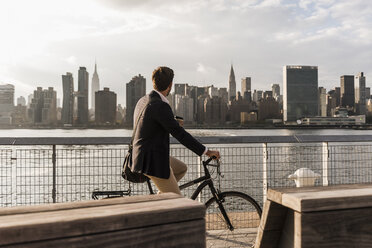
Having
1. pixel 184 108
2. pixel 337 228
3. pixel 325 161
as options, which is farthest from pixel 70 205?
pixel 184 108

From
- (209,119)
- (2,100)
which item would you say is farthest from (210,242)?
(2,100)

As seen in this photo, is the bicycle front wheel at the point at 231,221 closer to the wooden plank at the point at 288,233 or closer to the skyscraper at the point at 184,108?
the wooden plank at the point at 288,233

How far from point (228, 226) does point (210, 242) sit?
10.5 inches

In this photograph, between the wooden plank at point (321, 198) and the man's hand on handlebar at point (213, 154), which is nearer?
the wooden plank at point (321, 198)

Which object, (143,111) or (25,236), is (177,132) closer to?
(143,111)

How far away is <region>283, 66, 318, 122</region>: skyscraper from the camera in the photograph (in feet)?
407

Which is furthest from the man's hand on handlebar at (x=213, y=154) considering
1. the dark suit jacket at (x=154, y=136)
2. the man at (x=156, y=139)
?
the dark suit jacket at (x=154, y=136)

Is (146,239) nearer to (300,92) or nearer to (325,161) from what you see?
(325,161)

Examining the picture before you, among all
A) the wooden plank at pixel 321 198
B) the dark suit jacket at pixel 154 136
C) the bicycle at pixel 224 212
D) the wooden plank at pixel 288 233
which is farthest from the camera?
the bicycle at pixel 224 212

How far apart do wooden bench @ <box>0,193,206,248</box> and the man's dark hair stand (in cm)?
171

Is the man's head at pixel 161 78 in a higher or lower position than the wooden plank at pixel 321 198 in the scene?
higher

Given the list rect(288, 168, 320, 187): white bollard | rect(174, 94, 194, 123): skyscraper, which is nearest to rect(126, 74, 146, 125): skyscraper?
rect(174, 94, 194, 123): skyscraper

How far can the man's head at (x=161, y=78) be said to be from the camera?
2.99 m

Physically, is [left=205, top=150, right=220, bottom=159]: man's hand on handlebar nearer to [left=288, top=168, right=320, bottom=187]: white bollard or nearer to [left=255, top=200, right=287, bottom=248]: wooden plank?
[left=255, top=200, right=287, bottom=248]: wooden plank
